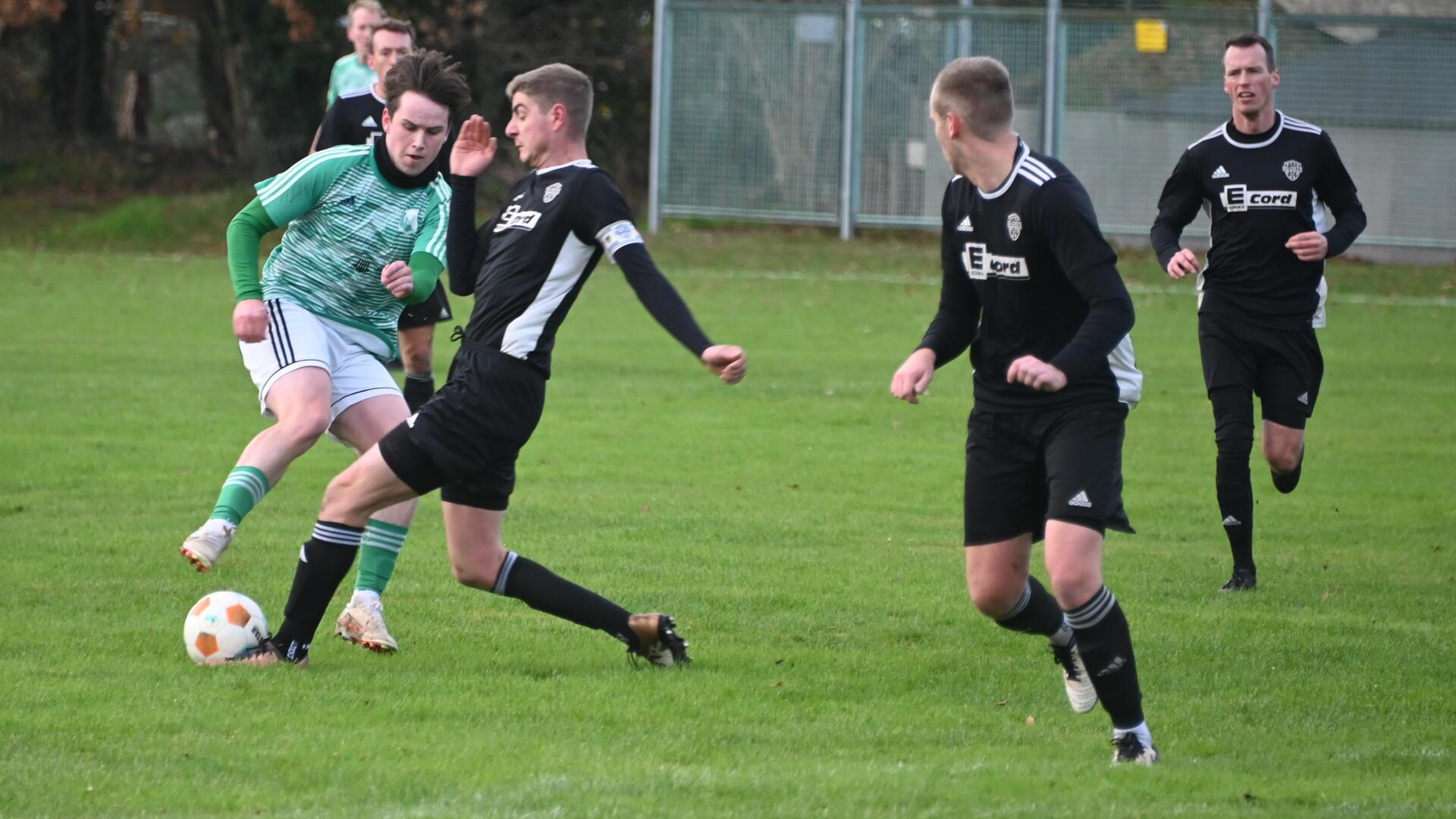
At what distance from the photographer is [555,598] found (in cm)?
601

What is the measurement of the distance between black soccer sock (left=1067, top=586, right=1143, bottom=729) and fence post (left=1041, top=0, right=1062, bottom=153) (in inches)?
868

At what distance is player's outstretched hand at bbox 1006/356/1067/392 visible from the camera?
457cm

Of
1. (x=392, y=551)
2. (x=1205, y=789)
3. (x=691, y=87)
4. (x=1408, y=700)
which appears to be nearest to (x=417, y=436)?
(x=392, y=551)

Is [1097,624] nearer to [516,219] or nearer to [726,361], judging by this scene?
[726,361]

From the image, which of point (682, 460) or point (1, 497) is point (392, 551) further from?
point (682, 460)

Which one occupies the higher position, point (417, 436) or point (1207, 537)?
point (417, 436)

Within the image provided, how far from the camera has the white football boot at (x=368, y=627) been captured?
20.2 ft

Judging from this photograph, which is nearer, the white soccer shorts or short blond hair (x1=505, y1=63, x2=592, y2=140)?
short blond hair (x1=505, y1=63, x2=592, y2=140)

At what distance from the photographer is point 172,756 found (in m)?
4.83

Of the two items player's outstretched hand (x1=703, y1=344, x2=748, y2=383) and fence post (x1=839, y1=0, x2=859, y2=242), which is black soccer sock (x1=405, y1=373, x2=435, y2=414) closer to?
player's outstretched hand (x1=703, y1=344, x2=748, y2=383)

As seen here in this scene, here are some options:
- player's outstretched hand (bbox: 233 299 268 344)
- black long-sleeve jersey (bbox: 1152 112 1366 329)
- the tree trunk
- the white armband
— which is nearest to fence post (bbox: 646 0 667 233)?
the tree trunk

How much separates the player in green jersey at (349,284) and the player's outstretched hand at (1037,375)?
2.39m

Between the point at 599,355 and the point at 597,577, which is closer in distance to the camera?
the point at 597,577

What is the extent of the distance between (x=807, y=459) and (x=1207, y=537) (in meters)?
2.94
